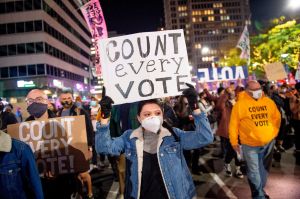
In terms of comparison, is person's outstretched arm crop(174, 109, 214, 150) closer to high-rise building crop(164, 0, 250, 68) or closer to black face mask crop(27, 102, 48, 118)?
black face mask crop(27, 102, 48, 118)

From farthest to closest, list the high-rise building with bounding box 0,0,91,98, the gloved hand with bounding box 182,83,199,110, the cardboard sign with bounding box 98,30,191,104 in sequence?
the high-rise building with bounding box 0,0,91,98, the cardboard sign with bounding box 98,30,191,104, the gloved hand with bounding box 182,83,199,110

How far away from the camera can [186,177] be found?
130 inches

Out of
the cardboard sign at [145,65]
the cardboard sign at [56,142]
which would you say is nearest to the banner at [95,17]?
the cardboard sign at [56,142]

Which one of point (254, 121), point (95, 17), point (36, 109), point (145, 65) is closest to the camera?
point (145, 65)

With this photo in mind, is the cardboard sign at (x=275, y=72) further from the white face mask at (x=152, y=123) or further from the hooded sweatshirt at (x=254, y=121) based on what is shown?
the white face mask at (x=152, y=123)

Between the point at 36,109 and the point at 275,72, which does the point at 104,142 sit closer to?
the point at 36,109

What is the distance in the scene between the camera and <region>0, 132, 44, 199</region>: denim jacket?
9.44ft

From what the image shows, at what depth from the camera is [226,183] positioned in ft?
23.7

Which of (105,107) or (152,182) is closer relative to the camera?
(152,182)

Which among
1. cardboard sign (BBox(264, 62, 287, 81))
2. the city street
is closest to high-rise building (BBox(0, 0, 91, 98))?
cardboard sign (BBox(264, 62, 287, 81))

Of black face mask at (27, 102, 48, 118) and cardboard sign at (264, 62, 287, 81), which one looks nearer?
black face mask at (27, 102, 48, 118)

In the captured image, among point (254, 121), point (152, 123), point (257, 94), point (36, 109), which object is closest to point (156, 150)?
point (152, 123)

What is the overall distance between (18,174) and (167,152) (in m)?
1.31

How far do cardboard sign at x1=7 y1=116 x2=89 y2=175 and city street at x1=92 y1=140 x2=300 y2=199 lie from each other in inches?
99.6
